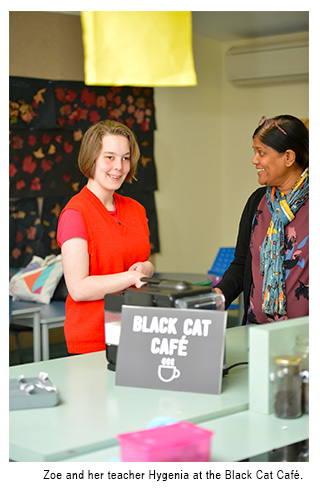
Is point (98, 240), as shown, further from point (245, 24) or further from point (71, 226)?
point (245, 24)

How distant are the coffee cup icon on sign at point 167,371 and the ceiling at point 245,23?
187 inches

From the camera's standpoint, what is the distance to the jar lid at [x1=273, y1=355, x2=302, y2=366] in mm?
1582

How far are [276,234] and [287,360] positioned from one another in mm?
839

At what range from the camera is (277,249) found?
92.4 inches

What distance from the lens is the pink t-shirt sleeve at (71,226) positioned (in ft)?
7.01

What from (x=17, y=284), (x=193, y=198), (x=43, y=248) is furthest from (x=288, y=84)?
(x=17, y=284)

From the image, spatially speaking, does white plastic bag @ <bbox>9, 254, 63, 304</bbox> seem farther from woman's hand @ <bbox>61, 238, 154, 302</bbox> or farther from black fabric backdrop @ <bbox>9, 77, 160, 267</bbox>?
woman's hand @ <bbox>61, 238, 154, 302</bbox>

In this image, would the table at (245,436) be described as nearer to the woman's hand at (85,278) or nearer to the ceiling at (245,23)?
the woman's hand at (85,278)

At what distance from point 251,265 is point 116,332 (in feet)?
2.57

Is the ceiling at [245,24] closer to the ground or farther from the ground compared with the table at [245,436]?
farther from the ground

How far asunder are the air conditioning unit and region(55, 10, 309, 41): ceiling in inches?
6.3

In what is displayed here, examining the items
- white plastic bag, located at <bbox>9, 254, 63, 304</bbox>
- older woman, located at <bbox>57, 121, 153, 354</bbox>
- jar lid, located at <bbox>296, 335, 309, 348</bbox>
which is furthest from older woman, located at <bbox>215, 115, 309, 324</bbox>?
white plastic bag, located at <bbox>9, 254, 63, 304</bbox>

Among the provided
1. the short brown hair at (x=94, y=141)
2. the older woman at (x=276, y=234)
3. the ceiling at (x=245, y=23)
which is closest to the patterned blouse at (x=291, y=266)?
the older woman at (x=276, y=234)

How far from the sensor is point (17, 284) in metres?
4.45
